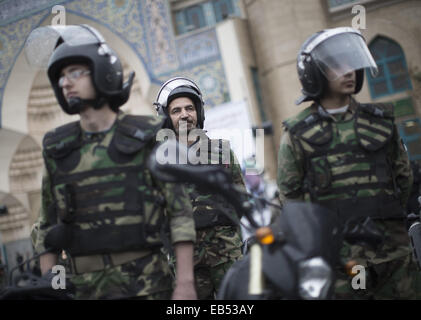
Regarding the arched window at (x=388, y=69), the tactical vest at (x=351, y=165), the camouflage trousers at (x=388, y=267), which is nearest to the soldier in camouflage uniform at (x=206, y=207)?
the tactical vest at (x=351, y=165)

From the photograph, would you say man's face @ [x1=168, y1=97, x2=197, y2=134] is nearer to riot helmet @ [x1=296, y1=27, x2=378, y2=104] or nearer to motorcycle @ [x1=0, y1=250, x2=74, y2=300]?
riot helmet @ [x1=296, y1=27, x2=378, y2=104]

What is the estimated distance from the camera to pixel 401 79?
14422mm

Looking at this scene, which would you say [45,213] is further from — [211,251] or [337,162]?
[337,162]

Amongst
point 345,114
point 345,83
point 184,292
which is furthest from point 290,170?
point 184,292

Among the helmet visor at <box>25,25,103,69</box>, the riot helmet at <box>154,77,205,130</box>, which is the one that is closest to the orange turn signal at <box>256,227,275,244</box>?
the helmet visor at <box>25,25,103,69</box>

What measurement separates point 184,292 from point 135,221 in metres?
0.40

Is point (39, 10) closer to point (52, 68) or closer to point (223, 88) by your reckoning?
point (223, 88)

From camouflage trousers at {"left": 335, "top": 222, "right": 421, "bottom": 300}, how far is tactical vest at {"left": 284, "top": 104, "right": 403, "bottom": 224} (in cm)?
15

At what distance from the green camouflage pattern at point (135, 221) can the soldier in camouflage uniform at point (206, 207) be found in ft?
3.52

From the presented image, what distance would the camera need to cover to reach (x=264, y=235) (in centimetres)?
179

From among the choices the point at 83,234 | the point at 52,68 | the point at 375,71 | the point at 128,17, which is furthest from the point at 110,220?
the point at 128,17

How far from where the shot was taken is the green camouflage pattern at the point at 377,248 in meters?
2.84

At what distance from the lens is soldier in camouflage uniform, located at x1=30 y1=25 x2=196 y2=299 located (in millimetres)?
2277

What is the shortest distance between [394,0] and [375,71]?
1250cm
